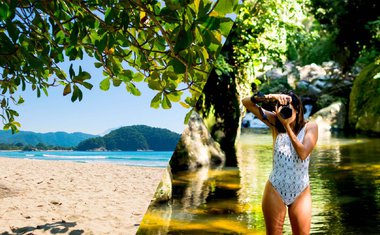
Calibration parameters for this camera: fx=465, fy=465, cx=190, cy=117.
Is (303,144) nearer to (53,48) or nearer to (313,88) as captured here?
(53,48)

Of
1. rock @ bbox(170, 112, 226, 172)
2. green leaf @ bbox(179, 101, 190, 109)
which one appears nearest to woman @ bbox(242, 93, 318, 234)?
green leaf @ bbox(179, 101, 190, 109)

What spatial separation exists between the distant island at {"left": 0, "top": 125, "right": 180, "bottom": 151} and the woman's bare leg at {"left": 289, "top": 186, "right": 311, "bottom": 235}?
0.27 m

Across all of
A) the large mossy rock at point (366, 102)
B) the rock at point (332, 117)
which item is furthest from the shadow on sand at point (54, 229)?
the rock at point (332, 117)

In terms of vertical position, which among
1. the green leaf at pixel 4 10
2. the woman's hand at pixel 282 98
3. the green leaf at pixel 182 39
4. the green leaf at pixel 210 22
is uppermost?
the green leaf at pixel 4 10

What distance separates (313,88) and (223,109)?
32.4ft

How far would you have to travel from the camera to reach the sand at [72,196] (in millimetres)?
896

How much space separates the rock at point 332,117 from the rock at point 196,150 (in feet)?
22.5

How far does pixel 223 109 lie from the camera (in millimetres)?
2094

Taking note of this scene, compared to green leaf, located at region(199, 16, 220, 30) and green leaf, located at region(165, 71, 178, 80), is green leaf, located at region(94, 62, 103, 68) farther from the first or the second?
green leaf, located at region(199, 16, 220, 30)

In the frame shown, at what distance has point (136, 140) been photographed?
0.92 metres

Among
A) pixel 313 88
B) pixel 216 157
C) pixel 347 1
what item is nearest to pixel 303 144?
pixel 216 157

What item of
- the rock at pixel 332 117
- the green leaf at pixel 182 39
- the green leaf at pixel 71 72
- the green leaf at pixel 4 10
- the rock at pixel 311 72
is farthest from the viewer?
the rock at pixel 311 72

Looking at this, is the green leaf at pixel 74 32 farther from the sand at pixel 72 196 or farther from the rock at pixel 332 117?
the rock at pixel 332 117

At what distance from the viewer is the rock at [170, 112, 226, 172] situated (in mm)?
2213
